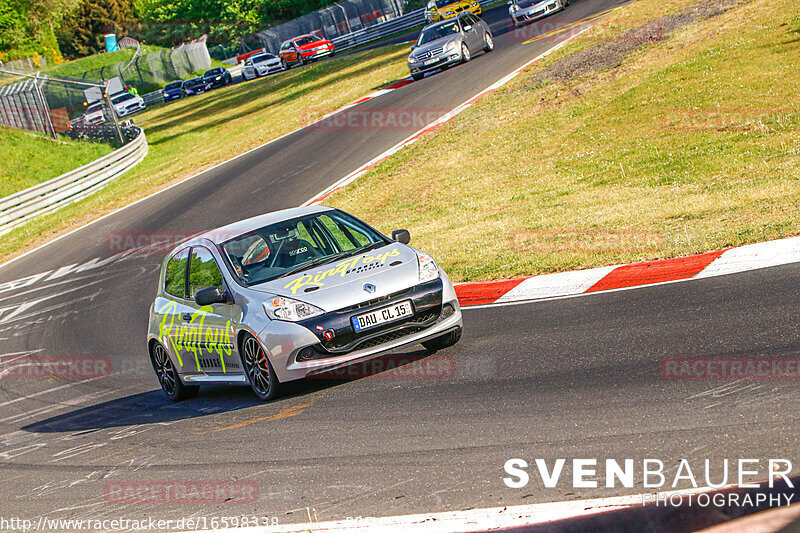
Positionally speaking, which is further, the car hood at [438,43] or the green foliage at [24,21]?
the green foliage at [24,21]

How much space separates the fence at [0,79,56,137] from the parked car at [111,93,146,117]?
71.5 ft

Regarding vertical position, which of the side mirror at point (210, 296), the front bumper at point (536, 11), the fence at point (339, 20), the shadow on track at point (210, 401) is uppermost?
the fence at point (339, 20)

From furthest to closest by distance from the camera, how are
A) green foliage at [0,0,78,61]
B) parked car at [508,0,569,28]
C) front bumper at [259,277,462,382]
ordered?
1. green foliage at [0,0,78,61]
2. parked car at [508,0,569,28]
3. front bumper at [259,277,462,382]

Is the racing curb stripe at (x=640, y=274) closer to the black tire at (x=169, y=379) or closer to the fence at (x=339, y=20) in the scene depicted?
the black tire at (x=169, y=379)

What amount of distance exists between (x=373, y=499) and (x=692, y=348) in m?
2.70

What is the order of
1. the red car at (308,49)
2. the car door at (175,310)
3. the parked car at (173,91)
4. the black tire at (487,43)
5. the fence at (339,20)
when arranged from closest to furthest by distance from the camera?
1. the car door at (175,310)
2. the black tire at (487,43)
3. the red car at (308,49)
4. the parked car at (173,91)
5. the fence at (339,20)

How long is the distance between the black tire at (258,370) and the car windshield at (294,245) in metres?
0.60

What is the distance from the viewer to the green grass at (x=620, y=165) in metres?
10.9

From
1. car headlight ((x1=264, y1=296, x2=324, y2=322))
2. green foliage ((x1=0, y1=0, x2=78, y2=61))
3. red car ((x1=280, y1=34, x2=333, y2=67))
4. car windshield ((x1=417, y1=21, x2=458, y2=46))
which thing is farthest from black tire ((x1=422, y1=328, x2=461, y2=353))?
green foliage ((x1=0, y1=0, x2=78, y2=61))

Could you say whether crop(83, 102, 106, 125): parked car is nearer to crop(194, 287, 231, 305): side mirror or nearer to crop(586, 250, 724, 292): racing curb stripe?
crop(194, 287, 231, 305): side mirror

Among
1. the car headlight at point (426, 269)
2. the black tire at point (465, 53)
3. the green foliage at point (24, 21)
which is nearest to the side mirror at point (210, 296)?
the car headlight at point (426, 269)

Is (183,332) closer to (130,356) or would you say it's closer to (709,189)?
(130,356)

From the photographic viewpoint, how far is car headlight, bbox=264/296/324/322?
7246mm

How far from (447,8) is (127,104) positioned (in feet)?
85.8
